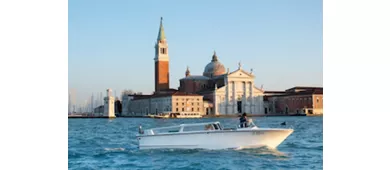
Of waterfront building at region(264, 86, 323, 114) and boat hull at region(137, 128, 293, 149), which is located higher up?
waterfront building at region(264, 86, 323, 114)

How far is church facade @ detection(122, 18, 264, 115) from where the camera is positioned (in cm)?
3366

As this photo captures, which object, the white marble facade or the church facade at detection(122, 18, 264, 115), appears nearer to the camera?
the church facade at detection(122, 18, 264, 115)

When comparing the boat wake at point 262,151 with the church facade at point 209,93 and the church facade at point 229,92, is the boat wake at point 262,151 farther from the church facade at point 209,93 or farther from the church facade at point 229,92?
the church facade at point 229,92

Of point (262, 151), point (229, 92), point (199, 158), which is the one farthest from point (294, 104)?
point (229, 92)

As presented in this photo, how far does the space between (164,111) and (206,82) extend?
6.74 meters

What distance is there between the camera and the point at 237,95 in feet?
123

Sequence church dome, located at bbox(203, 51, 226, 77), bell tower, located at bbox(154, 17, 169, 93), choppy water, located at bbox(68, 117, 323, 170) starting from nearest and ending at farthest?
choppy water, located at bbox(68, 117, 323, 170)
bell tower, located at bbox(154, 17, 169, 93)
church dome, located at bbox(203, 51, 226, 77)

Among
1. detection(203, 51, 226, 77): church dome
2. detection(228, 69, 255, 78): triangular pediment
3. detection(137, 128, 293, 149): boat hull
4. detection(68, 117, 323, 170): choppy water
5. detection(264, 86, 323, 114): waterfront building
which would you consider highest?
detection(203, 51, 226, 77): church dome

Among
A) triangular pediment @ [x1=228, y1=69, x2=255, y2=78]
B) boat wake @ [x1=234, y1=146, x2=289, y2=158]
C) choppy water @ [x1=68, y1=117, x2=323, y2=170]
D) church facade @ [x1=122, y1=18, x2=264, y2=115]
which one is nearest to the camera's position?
choppy water @ [x1=68, y1=117, x2=323, y2=170]

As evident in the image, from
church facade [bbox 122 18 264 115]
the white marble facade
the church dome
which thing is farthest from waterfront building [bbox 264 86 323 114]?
Result: the church dome

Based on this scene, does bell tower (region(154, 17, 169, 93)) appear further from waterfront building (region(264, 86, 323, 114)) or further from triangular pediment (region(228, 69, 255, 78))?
waterfront building (region(264, 86, 323, 114))

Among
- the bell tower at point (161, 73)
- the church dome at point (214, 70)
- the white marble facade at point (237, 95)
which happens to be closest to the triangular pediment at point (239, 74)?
the white marble facade at point (237, 95)
